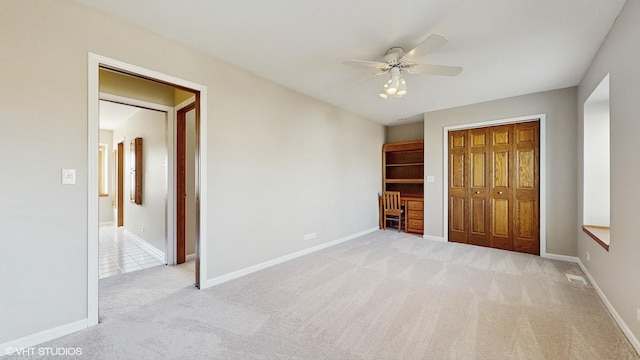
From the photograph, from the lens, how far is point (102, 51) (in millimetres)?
2094

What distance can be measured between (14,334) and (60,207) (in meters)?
0.88

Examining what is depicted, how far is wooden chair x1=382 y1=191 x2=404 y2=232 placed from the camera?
18.4 feet

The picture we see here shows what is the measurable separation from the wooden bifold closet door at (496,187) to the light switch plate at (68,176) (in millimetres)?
5181

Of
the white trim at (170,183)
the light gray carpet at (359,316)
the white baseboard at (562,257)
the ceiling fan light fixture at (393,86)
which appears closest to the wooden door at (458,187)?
the white baseboard at (562,257)

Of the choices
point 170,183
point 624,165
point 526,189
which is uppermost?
point 624,165

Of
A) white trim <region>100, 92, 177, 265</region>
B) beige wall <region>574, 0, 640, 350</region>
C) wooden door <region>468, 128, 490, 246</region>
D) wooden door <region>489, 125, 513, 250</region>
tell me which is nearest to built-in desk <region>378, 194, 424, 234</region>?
wooden door <region>468, 128, 490, 246</region>

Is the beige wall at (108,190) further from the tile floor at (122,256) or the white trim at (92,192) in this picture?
the white trim at (92,192)

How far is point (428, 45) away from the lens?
2.09 metres

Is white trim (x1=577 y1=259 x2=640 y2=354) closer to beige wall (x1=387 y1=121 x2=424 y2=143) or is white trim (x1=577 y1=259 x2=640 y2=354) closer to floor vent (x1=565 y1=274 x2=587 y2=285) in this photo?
floor vent (x1=565 y1=274 x2=587 y2=285)

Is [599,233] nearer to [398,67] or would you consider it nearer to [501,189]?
[501,189]

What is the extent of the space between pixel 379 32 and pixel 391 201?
4022 millimetres

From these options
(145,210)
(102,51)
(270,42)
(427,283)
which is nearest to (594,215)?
(427,283)

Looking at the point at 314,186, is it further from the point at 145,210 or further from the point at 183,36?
the point at 145,210

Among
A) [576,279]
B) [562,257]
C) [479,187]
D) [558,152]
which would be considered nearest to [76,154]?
[576,279]
